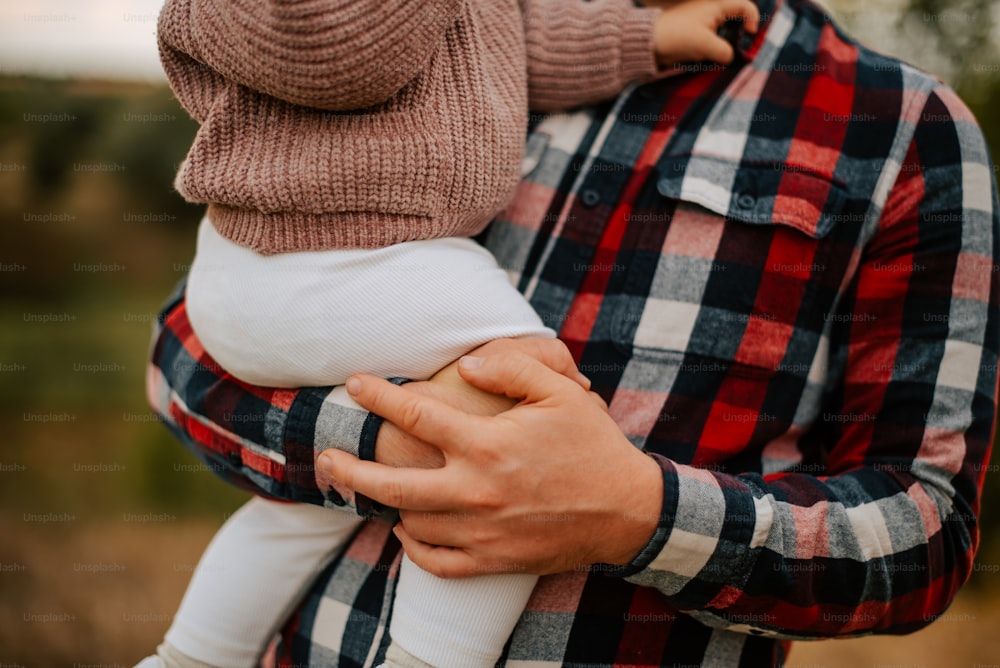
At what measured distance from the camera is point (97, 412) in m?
4.15

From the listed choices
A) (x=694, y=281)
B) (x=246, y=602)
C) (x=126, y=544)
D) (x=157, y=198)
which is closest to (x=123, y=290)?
(x=157, y=198)

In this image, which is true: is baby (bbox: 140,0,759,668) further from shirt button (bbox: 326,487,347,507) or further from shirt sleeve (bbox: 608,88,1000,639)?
shirt sleeve (bbox: 608,88,1000,639)

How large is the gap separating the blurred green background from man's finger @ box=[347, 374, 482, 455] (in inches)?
118

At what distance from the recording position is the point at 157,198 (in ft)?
14.3

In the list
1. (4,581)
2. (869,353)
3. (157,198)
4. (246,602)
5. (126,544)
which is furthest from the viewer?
(157,198)

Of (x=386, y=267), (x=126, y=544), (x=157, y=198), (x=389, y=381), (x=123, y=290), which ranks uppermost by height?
(x=386, y=267)

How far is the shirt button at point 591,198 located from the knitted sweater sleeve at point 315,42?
0.37 m

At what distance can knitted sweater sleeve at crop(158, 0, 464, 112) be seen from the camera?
93cm

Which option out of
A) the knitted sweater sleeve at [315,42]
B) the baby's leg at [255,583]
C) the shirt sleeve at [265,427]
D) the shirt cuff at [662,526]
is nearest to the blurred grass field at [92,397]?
the baby's leg at [255,583]

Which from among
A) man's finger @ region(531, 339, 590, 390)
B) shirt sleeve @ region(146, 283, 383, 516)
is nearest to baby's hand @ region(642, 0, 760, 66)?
man's finger @ region(531, 339, 590, 390)

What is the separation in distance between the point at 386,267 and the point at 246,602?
0.64 meters

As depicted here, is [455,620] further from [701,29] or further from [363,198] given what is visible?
[701,29]

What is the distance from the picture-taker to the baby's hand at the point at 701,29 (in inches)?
49.4

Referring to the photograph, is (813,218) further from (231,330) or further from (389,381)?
(231,330)
